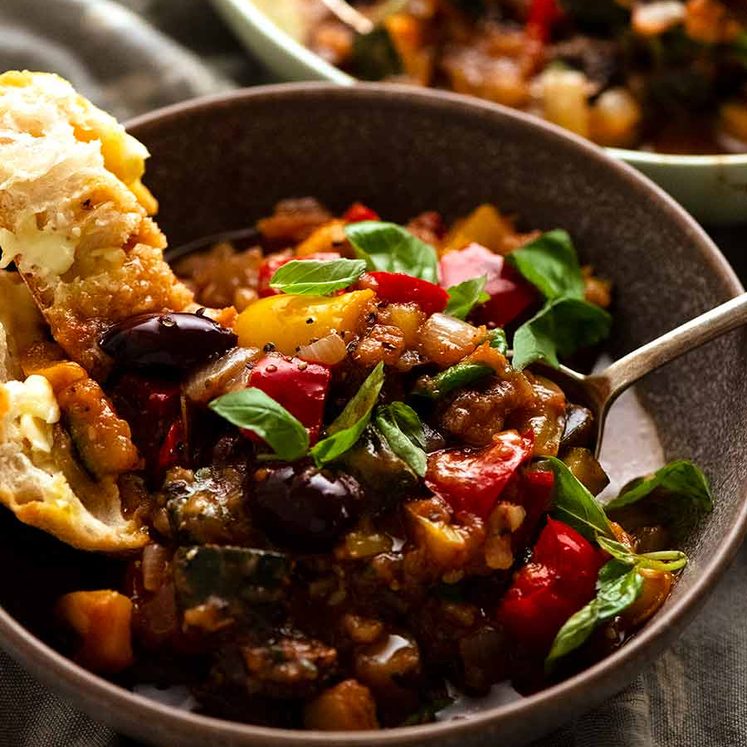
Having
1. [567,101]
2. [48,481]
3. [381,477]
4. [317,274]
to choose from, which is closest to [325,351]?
[317,274]

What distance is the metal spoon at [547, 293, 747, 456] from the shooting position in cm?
329

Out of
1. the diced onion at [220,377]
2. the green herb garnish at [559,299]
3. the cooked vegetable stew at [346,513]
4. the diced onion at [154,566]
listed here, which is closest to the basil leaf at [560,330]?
the green herb garnish at [559,299]

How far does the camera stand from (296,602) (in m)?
2.77

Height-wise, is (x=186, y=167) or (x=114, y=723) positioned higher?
(x=186, y=167)

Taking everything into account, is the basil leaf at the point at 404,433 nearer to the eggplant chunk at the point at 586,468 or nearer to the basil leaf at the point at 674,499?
the eggplant chunk at the point at 586,468

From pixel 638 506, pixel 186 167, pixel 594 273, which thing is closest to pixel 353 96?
pixel 186 167

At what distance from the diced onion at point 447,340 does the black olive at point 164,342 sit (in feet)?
1.84

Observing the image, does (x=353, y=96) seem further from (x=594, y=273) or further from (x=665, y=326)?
(x=665, y=326)

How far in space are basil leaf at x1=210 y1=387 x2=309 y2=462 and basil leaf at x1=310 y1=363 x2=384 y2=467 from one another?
0.16 ft

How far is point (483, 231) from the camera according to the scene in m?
4.05

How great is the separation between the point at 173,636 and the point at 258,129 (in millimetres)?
2046

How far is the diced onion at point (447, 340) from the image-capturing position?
10.2 feet

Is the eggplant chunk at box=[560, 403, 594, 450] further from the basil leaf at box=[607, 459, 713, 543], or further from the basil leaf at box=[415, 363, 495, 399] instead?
the basil leaf at box=[415, 363, 495, 399]

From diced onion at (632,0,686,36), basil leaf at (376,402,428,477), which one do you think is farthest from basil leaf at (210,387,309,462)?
diced onion at (632,0,686,36)
